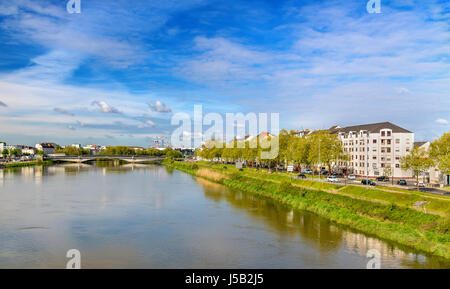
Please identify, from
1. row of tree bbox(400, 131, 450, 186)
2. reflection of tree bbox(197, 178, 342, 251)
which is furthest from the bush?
row of tree bbox(400, 131, 450, 186)

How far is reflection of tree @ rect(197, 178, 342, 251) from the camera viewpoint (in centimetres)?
2194

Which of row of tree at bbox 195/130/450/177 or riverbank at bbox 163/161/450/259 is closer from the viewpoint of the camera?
riverbank at bbox 163/161/450/259

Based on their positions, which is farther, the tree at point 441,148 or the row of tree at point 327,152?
the tree at point 441,148

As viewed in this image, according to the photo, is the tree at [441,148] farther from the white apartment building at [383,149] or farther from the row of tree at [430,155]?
the white apartment building at [383,149]

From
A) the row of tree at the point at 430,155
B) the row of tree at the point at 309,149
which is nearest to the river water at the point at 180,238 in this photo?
the row of tree at the point at 430,155

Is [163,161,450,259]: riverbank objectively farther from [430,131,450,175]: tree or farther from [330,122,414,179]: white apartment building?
[330,122,414,179]: white apartment building

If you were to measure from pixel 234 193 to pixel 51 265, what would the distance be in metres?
30.1

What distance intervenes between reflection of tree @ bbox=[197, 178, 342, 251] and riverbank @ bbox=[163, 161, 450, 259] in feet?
4.52

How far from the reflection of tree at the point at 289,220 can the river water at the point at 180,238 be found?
2.6 inches

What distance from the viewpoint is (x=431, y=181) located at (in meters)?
42.3

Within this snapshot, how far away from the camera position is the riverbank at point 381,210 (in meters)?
19.7

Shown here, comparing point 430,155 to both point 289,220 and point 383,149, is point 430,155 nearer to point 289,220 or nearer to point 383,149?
point 383,149
